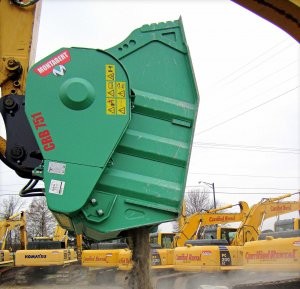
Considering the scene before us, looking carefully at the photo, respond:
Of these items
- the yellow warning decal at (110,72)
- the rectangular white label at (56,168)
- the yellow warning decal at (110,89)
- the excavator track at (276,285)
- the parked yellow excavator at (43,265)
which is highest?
the yellow warning decal at (110,72)

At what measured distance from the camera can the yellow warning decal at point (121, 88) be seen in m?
2.62

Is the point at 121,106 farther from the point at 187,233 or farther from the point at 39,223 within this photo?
the point at 39,223

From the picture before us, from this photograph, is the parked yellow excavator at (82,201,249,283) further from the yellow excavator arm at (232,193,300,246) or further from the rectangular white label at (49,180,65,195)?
the rectangular white label at (49,180,65,195)

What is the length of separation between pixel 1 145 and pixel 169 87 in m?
1.16

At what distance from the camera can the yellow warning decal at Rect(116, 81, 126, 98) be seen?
2617 mm

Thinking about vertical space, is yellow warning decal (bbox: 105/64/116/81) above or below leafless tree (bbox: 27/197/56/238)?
above

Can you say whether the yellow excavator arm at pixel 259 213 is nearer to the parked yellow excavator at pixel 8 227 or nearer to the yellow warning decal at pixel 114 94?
the parked yellow excavator at pixel 8 227

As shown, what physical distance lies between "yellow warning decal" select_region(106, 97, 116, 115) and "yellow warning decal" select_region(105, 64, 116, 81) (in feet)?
0.38

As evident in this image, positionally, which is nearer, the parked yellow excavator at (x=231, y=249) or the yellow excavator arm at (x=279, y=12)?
the yellow excavator arm at (x=279, y=12)

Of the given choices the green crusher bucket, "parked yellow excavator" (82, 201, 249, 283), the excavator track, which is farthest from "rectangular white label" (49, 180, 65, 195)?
"parked yellow excavator" (82, 201, 249, 283)

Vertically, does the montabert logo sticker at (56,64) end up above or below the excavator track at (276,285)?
above

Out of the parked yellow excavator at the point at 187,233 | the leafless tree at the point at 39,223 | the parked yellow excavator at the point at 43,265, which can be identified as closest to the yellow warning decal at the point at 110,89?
the parked yellow excavator at the point at 187,233

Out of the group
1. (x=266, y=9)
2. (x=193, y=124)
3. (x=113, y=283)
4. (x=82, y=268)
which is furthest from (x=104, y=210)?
(x=82, y=268)

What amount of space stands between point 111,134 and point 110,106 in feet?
0.51
